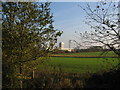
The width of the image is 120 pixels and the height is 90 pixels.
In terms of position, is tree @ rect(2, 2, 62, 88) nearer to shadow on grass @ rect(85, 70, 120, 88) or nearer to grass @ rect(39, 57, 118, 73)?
grass @ rect(39, 57, 118, 73)

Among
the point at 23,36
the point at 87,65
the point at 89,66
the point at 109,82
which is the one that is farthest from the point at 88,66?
the point at 23,36

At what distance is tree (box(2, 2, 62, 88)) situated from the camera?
399 centimetres

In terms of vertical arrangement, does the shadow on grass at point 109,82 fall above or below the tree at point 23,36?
below

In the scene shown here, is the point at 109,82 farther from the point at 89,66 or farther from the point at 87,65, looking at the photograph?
the point at 89,66

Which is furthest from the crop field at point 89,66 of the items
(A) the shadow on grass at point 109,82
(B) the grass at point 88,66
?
(A) the shadow on grass at point 109,82

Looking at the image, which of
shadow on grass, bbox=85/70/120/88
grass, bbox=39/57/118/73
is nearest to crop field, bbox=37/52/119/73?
grass, bbox=39/57/118/73

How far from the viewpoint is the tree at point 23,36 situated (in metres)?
3.99

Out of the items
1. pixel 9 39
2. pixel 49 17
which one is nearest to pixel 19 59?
pixel 9 39

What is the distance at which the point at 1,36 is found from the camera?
13.1 ft

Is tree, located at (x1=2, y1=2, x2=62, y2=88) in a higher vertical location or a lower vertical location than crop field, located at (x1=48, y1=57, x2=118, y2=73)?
higher

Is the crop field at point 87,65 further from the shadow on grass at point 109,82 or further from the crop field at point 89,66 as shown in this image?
the shadow on grass at point 109,82

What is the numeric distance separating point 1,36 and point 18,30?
0.51 m

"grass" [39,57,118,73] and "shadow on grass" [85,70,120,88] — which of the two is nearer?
"shadow on grass" [85,70,120,88]

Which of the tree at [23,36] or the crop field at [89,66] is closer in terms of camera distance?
the tree at [23,36]
